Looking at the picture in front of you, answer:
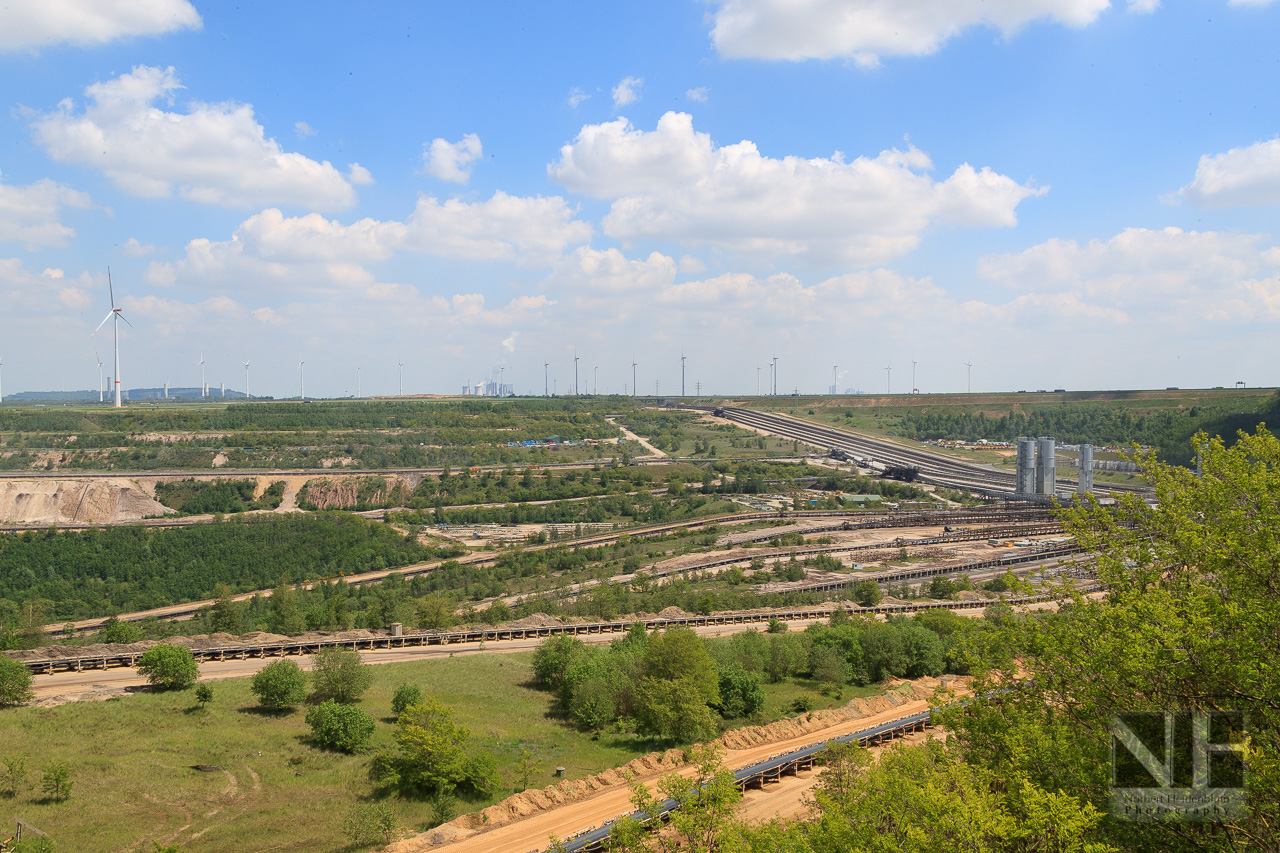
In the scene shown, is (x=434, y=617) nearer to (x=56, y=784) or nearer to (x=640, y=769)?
(x=640, y=769)

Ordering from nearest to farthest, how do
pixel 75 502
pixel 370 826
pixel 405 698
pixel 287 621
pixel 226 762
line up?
pixel 370 826 → pixel 226 762 → pixel 405 698 → pixel 287 621 → pixel 75 502

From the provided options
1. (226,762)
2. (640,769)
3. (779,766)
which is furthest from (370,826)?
(779,766)

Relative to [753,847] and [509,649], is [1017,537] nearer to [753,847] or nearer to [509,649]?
[509,649]

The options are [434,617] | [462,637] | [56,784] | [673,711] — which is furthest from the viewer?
[434,617]

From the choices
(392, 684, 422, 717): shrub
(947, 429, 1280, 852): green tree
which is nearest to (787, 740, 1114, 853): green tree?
(947, 429, 1280, 852): green tree

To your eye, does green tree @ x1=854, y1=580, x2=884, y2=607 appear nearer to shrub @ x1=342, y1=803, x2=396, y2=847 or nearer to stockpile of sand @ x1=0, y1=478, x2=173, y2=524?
shrub @ x1=342, y1=803, x2=396, y2=847

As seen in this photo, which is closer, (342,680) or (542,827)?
(542,827)

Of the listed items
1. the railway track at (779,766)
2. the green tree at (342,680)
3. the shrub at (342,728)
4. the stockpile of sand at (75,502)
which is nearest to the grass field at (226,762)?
the shrub at (342,728)
